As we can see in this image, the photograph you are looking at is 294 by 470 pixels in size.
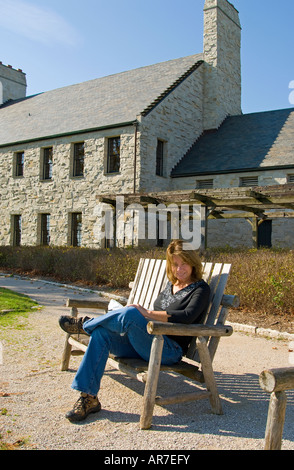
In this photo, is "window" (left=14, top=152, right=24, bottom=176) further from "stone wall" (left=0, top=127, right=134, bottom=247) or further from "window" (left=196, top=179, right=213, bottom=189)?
"window" (left=196, top=179, right=213, bottom=189)

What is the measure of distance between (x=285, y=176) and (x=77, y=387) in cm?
1602

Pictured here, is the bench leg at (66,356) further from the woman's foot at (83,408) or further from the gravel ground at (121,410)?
the woman's foot at (83,408)

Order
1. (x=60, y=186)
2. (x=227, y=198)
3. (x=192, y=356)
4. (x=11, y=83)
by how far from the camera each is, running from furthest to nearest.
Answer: (x=11, y=83), (x=60, y=186), (x=227, y=198), (x=192, y=356)

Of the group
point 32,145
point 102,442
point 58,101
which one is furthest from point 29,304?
point 58,101

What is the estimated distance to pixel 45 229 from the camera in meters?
22.2

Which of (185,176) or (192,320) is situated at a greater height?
(185,176)

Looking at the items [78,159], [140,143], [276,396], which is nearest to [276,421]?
[276,396]

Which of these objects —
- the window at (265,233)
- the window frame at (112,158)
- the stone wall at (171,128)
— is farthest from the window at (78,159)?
the window at (265,233)

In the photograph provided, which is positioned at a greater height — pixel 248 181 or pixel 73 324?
pixel 248 181

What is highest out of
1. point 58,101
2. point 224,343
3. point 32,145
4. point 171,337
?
point 58,101

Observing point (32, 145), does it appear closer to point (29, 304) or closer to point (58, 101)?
point (58, 101)

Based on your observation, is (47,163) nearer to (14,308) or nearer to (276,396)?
(14,308)

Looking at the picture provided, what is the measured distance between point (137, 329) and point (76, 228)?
17.6m

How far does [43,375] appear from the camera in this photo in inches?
176
